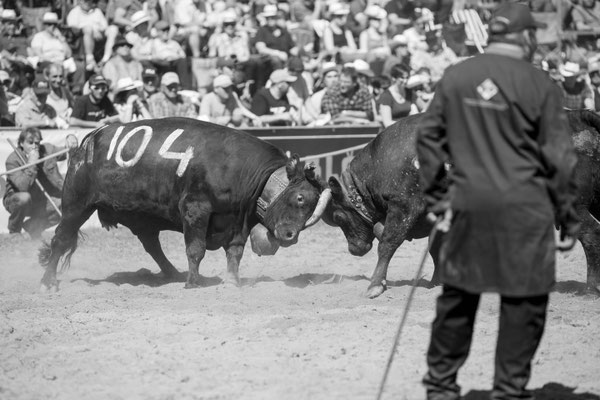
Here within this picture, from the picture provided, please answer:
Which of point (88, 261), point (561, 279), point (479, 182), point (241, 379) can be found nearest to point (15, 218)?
point (88, 261)

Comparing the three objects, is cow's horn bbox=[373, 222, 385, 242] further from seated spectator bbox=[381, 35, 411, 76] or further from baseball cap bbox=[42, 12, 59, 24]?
baseball cap bbox=[42, 12, 59, 24]

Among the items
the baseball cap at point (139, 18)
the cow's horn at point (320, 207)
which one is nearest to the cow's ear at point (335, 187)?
the cow's horn at point (320, 207)

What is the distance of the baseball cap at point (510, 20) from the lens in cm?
581

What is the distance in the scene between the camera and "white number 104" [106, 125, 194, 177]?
10.4 m

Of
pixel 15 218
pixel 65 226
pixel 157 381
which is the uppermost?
pixel 157 381

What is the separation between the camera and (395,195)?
393 inches

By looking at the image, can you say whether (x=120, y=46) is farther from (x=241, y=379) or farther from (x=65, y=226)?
(x=241, y=379)

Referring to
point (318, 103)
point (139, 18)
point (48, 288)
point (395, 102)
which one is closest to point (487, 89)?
point (48, 288)

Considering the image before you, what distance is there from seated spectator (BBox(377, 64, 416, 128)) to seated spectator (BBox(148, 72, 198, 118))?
268 cm

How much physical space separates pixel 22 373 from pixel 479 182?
3389 millimetres

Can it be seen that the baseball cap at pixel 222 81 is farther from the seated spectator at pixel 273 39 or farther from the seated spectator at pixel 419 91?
the seated spectator at pixel 419 91

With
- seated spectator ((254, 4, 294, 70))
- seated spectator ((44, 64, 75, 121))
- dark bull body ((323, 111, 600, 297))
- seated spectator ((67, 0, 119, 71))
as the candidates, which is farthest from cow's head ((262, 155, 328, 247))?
seated spectator ((67, 0, 119, 71))

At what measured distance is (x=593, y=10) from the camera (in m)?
20.9

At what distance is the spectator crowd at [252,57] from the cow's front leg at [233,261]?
4695 millimetres
